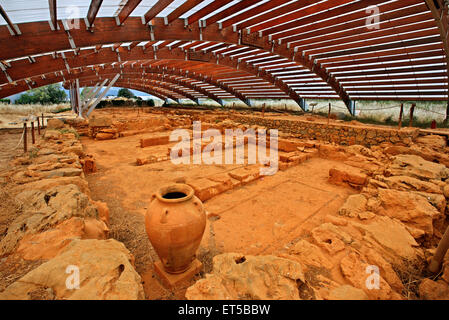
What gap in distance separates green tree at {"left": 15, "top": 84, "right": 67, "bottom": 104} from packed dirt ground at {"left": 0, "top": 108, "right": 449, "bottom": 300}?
125ft

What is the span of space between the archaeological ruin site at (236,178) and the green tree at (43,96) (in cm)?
2615

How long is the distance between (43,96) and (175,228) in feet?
149

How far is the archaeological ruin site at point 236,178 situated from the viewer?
6.68 feet

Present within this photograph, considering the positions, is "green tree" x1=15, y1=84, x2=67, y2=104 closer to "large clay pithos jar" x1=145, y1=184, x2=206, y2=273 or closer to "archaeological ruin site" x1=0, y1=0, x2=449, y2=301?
"archaeological ruin site" x1=0, y1=0, x2=449, y2=301

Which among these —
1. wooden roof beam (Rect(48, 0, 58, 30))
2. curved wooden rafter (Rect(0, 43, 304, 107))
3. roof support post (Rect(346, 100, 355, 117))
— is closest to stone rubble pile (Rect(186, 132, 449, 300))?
wooden roof beam (Rect(48, 0, 58, 30))

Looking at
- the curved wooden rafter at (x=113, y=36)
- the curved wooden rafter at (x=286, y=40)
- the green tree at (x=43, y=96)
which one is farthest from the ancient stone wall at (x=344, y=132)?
the green tree at (x=43, y=96)

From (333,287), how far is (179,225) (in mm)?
1679

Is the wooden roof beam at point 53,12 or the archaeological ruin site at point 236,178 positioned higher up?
the wooden roof beam at point 53,12

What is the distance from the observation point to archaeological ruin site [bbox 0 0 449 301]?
204 cm

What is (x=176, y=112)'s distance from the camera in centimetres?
2419

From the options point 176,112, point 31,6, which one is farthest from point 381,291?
point 176,112

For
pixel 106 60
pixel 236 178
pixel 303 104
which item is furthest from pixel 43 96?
pixel 236 178

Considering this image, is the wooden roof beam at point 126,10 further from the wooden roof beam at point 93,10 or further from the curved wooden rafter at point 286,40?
the wooden roof beam at point 93,10

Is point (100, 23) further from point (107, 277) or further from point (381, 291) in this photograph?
point (381, 291)
